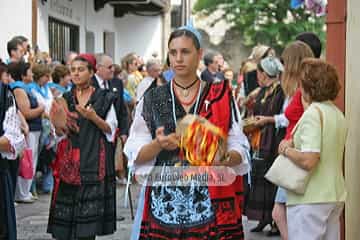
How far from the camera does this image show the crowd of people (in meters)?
4.30

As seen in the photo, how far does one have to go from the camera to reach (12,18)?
13.7 meters

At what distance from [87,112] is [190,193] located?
110 inches

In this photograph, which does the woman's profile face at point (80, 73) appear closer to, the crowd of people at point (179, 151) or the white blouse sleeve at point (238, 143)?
the crowd of people at point (179, 151)

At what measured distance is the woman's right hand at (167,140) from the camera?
4168mm

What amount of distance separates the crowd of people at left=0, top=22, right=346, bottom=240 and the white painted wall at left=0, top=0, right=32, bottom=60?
15.4 ft

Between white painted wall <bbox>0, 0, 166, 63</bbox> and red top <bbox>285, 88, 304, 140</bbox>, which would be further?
white painted wall <bbox>0, 0, 166, 63</bbox>

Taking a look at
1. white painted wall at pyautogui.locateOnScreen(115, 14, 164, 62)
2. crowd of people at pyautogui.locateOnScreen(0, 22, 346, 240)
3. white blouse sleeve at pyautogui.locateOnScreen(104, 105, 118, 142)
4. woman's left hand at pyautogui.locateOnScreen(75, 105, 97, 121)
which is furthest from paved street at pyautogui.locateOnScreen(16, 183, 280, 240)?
white painted wall at pyautogui.locateOnScreen(115, 14, 164, 62)

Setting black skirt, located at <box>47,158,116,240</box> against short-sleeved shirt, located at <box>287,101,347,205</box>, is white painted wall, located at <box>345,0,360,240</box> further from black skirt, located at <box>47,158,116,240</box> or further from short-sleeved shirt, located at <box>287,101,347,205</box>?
black skirt, located at <box>47,158,116,240</box>

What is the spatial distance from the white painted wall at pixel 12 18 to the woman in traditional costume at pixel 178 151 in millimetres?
9461

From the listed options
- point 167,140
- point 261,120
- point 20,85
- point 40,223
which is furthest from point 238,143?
point 20,85

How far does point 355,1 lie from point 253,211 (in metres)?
3.19

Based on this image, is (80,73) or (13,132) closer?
(13,132)

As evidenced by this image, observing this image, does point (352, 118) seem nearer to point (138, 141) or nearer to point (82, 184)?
point (138, 141)

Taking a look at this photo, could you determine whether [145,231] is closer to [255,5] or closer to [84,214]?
[84,214]
